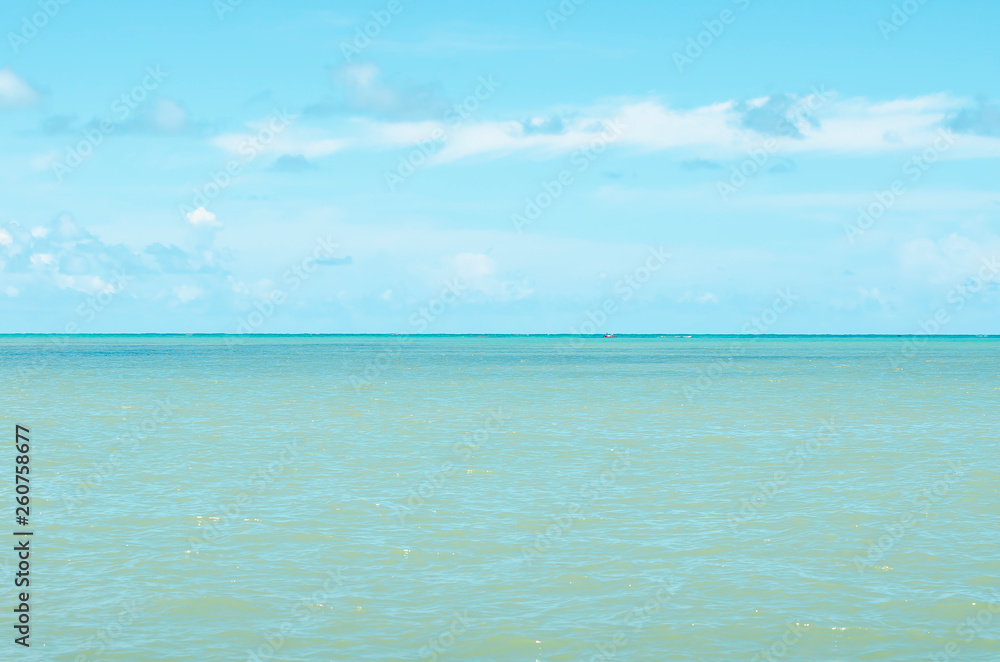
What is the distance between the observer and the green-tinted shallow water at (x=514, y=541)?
11961mm

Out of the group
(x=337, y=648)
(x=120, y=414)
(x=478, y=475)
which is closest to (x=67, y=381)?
(x=120, y=414)

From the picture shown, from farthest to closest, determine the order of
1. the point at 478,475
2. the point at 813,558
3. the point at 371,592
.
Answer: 1. the point at 478,475
2. the point at 813,558
3. the point at 371,592

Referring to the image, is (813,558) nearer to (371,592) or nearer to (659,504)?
(659,504)

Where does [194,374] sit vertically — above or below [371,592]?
above

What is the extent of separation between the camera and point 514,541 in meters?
16.6

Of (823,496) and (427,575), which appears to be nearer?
(427,575)

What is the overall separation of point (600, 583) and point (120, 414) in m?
32.4

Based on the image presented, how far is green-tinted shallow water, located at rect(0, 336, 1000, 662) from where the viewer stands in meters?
12.0

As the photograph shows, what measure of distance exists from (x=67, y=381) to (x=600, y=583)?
63.2 meters

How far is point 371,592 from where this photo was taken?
13.7 m

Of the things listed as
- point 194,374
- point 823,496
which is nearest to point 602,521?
point 823,496

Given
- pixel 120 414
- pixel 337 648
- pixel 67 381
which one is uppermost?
pixel 67 381

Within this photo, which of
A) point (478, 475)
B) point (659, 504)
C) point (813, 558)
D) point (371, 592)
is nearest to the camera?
point (371, 592)

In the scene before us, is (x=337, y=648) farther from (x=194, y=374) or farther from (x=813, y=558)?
(x=194, y=374)
